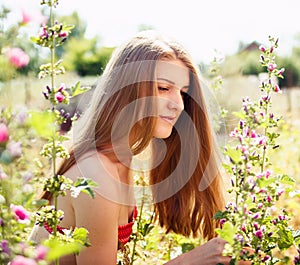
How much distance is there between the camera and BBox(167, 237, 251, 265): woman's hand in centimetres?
221

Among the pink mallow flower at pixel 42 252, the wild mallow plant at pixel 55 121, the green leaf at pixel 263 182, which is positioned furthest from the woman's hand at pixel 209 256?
the pink mallow flower at pixel 42 252

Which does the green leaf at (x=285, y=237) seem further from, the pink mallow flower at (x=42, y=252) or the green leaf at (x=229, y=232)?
the pink mallow flower at (x=42, y=252)

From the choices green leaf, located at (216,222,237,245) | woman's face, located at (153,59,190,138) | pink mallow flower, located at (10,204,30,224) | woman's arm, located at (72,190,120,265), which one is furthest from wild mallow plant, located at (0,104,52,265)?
woman's face, located at (153,59,190,138)

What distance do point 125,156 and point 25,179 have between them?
124 centimetres

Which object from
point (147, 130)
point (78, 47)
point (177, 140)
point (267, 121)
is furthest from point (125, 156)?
point (78, 47)

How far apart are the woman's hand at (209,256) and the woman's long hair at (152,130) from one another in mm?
555

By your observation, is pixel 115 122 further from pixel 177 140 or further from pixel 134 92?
pixel 177 140

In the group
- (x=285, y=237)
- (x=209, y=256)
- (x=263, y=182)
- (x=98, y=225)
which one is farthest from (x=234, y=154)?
(x=98, y=225)

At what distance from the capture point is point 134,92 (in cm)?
253

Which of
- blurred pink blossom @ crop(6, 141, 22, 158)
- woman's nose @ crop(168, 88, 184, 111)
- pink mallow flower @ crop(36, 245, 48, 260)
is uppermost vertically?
blurred pink blossom @ crop(6, 141, 22, 158)

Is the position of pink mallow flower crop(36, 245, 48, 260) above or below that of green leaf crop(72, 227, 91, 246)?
above

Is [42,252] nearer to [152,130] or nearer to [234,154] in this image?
[234,154]

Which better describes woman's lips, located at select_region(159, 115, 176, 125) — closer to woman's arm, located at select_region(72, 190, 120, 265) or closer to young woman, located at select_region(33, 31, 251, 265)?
young woman, located at select_region(33, 31, 251, 265)

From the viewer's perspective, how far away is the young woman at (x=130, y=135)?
7.77 ft
